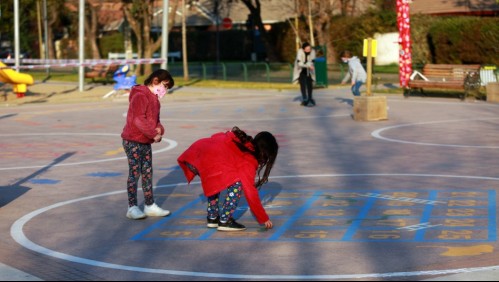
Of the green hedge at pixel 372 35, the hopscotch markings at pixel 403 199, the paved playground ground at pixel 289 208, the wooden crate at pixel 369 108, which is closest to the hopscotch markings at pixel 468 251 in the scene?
the paved playground ground at pixel 289 208

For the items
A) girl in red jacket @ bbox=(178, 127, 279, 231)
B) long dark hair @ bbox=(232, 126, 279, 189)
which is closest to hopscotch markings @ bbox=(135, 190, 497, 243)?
girl in red jacket @ bbox=(178, 127, 279, 231)

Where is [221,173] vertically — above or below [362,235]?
above

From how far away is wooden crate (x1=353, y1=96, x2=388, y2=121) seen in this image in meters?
21.3

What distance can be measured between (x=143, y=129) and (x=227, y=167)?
111 cm

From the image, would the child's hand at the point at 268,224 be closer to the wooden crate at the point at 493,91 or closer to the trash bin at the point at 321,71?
the wooden crate at the point at 493,91

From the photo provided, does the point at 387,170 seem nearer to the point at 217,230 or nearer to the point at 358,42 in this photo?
the point at 217,230

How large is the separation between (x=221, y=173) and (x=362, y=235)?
4.65 ft

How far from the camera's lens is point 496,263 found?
314 inches

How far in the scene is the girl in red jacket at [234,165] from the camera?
30.0 feet

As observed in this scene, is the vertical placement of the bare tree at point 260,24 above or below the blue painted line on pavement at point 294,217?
above

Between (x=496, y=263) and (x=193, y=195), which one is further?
(x=193, y=195)

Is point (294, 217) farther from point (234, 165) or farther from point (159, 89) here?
point (159, 89)

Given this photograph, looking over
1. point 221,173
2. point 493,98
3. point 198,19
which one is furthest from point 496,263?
point 198,19

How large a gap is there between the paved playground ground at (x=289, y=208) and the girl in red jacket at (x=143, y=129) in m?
0.32
